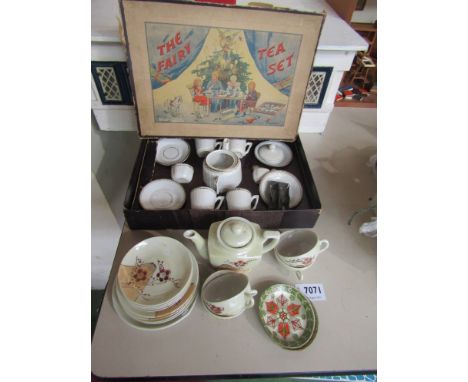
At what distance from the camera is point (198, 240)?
596mm

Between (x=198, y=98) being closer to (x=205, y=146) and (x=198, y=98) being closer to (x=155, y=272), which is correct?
(x=205, y=146)

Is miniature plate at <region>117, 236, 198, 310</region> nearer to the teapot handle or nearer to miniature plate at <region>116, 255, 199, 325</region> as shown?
miniature plate at <region>116, 255, 199, 325</region>

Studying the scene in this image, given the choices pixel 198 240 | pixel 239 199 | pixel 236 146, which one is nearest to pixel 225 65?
pixel 236 146

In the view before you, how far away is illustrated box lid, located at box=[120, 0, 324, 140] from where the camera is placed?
2.07 ft

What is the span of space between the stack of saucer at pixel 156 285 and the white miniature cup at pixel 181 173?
0.65 feet

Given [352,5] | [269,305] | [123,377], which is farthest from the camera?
[352,5]

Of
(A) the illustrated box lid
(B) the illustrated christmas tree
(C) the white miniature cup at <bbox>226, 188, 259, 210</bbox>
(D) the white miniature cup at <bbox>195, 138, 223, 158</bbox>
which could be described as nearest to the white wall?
(A) the illustrated box lid

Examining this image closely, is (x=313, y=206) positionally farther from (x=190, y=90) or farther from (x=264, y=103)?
(x=190, y=90)

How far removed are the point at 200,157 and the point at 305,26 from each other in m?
0.45

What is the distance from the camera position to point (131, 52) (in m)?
0.66

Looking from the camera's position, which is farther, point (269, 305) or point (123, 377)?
point (269, 305)

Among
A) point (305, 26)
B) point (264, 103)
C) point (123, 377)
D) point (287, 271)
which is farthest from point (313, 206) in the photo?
point (123, 377)

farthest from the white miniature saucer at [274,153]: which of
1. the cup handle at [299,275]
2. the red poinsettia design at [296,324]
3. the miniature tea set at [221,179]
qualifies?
the red poinsettia design at [296,324]

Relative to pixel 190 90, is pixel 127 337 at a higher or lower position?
lower
